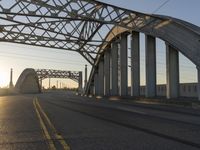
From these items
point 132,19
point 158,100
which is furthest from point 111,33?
point 158,100

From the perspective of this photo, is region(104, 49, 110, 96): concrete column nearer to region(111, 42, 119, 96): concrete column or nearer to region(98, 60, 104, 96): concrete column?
region(111, 42, 119, 96): concrete column

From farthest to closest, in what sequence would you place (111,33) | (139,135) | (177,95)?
(111,33) < (177,95) < (139,135)

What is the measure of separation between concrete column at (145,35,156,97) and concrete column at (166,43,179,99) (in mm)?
3490

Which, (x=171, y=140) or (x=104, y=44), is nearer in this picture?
(x=171, y=140)

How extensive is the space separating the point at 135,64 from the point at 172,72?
29.3 feet

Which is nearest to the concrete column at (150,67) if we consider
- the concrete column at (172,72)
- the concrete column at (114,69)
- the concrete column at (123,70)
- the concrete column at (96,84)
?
the concrete column at (172,72)

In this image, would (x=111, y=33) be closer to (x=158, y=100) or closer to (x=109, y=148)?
(x=158, y=100)

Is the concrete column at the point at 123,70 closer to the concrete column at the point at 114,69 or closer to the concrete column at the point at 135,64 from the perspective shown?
the concrete column at the point at 114,69

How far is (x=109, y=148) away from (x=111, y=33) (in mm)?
51140

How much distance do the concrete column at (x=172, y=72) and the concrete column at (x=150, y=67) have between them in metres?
3.49

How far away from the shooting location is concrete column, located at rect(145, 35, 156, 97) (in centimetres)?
4466

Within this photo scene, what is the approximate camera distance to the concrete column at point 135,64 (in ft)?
162

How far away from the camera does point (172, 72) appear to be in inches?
1628

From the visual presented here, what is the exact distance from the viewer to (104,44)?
211 ft
